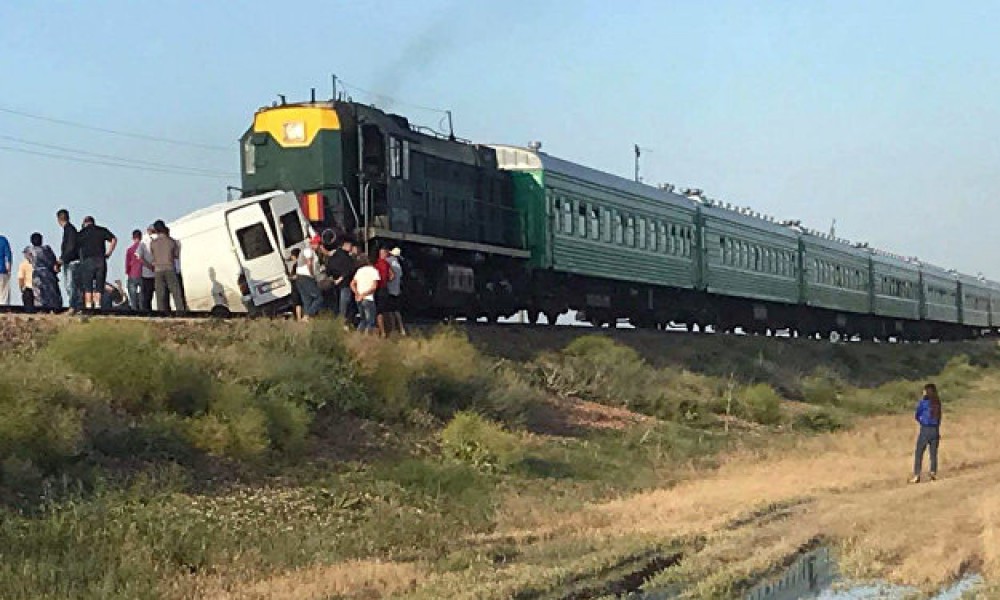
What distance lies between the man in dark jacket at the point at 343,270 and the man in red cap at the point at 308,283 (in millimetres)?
260

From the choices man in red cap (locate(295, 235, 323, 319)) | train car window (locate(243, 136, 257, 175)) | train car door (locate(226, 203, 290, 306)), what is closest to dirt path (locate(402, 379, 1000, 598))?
man in red cap (locate(295, 235, 323, 319))

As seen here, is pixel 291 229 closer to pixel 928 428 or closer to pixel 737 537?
pixel 928 428

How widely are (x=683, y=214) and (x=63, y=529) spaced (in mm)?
29422

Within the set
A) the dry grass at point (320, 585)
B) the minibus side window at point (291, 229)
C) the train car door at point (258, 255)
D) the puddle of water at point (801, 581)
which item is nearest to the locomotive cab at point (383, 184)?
the minibus side window at point (291, 229)

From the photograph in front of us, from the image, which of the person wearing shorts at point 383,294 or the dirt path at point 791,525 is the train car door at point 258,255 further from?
the dirt path at point 791,525

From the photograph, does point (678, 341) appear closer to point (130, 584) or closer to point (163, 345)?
point (163, 345)

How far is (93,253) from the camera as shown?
64.2 feet

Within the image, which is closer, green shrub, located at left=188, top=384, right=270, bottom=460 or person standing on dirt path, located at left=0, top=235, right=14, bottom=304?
green shrub, located at left=188, top=384, right=270, bottom=460

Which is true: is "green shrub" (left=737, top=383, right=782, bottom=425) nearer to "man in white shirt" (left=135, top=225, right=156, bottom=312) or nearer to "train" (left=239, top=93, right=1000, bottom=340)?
"train" (left=239, top=93, right=1000, bottom=340)

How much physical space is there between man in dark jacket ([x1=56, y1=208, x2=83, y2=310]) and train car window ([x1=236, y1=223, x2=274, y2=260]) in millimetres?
3142

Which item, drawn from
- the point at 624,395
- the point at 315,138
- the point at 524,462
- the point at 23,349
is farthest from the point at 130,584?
the point at 624,395

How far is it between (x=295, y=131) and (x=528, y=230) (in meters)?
7.40

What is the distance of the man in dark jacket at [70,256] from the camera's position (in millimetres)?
19562

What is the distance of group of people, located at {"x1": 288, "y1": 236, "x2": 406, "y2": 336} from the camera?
19.4 m
